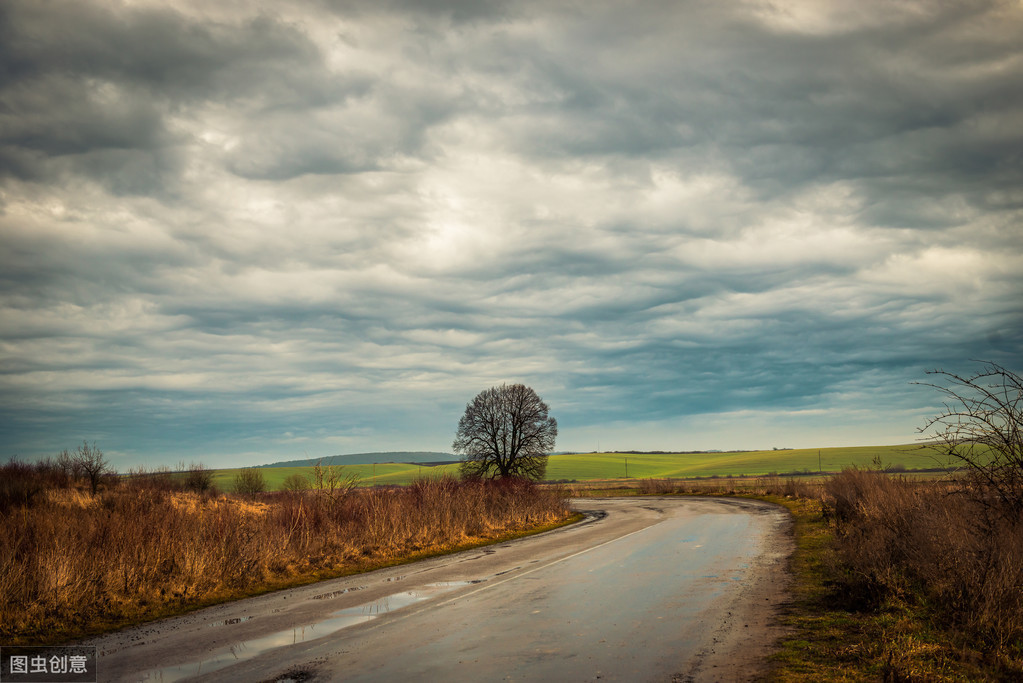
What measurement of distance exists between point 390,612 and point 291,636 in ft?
7.02

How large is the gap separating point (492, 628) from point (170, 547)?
31.7 feet

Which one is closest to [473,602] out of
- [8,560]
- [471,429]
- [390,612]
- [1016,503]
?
[390,612]

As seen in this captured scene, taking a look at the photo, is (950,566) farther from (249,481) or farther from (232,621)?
(249,481)

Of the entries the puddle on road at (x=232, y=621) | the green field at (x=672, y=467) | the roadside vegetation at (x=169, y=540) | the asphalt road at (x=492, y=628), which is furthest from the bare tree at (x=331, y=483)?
the green field at (x=672, y=467)

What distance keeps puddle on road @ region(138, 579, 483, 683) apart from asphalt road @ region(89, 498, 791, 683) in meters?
0.03

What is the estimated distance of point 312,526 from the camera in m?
22.5

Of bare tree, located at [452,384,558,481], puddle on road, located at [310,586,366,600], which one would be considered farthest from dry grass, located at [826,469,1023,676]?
bare tree, located at [452,384,558,481]

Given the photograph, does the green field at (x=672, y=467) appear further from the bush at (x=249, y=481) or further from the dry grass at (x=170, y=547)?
the dry grass at (x=170, y=547)

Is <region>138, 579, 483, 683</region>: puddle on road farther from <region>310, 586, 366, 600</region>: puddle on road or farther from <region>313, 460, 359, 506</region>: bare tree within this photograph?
<region>313, 460, 359, 506</region>: bare tree

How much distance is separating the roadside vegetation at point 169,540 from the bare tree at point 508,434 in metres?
14.7

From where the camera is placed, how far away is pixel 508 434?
49312 millimetres

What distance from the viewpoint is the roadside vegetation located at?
12398 mm

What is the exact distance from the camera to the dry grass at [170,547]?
1229 cm

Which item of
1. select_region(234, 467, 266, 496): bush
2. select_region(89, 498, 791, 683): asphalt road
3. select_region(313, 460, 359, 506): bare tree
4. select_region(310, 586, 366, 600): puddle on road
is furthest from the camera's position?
select_region(234, 467, 266, 496): bush
